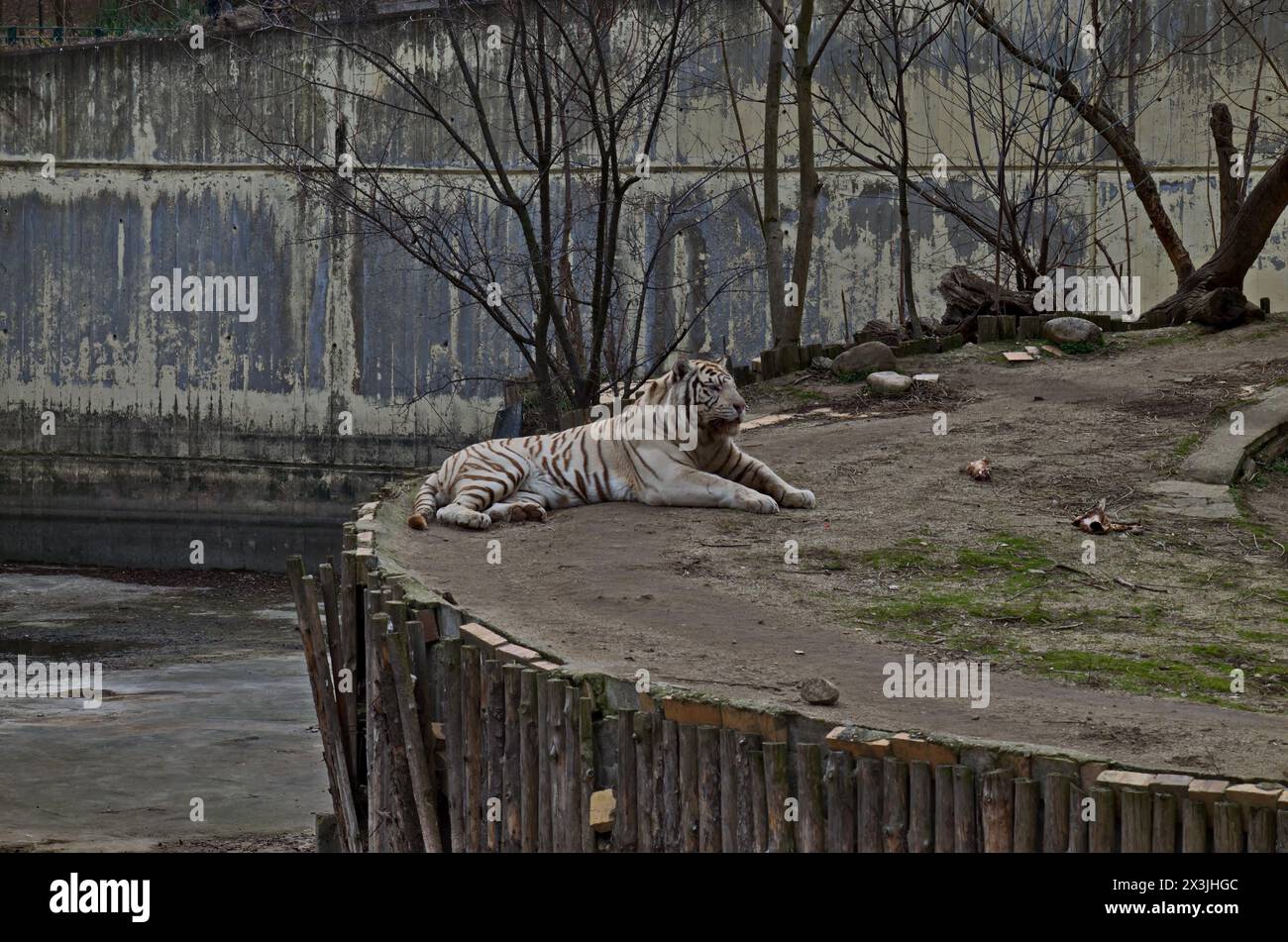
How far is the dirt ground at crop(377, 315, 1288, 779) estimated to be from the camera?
20.3ft

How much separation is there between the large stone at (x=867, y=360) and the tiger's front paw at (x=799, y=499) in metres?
4.42

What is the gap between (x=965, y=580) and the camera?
8602mm

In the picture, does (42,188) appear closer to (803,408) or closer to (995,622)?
(803,408)

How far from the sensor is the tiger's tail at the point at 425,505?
382 inches

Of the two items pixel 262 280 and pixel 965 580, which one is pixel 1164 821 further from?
pixel 262 280

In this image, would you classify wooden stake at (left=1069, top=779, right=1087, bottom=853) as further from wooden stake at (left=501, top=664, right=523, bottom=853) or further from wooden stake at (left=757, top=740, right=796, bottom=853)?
wooden stake at (left=501, top=664, right=523, bottom=853)

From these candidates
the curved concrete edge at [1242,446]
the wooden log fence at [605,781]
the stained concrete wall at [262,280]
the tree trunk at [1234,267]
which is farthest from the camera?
the stained concrete wall at [262,280]

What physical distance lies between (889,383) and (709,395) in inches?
164

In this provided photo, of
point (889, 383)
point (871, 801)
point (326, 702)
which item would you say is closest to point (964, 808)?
point (871, 801)

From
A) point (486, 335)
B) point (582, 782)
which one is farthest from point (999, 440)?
point (486, 335)

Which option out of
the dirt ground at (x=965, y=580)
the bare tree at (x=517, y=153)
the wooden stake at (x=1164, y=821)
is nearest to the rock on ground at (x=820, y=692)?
the dirt ground at (x=965, y=580)

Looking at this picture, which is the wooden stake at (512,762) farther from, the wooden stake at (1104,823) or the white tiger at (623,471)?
the white tiger at (623,471)

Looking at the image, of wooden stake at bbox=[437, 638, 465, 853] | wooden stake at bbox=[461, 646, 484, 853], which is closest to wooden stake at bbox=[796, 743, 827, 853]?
wooden stake at bbox=[461, 646, 484, 853]

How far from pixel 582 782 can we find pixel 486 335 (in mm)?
16970
